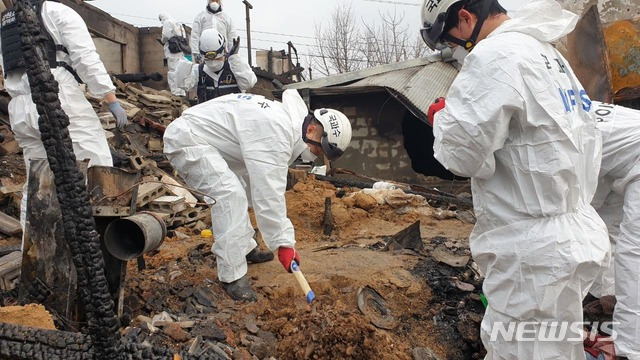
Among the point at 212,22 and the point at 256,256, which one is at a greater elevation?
the point at 212,22

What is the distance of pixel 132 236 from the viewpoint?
3020mm

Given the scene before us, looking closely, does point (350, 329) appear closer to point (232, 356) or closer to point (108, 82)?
point (232, 356)

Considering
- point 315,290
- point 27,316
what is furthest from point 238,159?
point 27,316

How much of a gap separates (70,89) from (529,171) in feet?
11.4

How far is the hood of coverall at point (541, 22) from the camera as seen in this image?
2354 mm

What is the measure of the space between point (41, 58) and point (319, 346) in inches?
82.4

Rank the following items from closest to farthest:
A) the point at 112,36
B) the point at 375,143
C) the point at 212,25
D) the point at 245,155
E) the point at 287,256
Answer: the point at 287,256 < the point at 245,155 < the point at 212,25 < the point at 375,143 < the point at 112,36

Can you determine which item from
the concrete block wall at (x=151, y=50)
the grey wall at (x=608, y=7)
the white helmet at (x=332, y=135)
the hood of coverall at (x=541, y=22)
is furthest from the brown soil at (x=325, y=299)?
the concrete block wall at (x=151, y=50)

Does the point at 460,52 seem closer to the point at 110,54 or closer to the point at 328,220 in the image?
the point at 328,220

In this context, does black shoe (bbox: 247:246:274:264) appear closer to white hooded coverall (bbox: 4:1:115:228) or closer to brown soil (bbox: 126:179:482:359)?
brown soil (bbox: 126:179:482:359)

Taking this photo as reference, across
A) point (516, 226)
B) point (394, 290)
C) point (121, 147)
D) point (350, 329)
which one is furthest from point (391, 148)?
point (516, 226)

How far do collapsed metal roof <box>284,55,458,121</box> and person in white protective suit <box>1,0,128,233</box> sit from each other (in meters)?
5.73

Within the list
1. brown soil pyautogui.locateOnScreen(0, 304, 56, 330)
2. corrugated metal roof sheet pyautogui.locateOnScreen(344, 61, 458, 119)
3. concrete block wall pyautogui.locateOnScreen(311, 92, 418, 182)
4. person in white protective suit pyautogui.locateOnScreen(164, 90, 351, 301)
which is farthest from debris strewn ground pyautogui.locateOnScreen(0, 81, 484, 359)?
concrete block wall pyautogui.locateOnScreen(311, 92, 418, 182)

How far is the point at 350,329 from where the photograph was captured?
3143 millimetres
